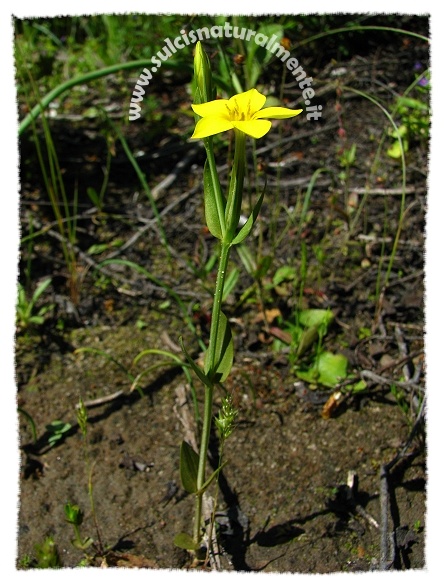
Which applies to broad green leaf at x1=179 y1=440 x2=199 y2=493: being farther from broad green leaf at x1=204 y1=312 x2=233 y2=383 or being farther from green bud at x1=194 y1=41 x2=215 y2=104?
green bud at x1=194 y1=41 x2=215 y2=104

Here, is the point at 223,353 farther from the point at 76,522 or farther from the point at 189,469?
the point at 76,522

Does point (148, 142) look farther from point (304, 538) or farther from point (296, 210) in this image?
point (304, 538)

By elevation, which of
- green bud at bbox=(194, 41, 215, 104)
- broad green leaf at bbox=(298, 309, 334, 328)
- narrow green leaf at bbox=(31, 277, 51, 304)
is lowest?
broad green leaf at bbox=(298, 309, 334, 328)

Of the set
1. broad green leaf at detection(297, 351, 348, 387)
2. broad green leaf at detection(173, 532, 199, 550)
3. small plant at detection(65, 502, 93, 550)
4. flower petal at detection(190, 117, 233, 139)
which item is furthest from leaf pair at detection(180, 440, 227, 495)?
flower petal at detection(190, 117, 233, 139)

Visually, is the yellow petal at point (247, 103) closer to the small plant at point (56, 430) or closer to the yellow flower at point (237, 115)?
the yellow flower at point (237, 115)

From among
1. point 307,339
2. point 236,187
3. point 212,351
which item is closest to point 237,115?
point 236,187

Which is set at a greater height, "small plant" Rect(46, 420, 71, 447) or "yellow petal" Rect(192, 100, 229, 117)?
"yellow petal" Rect(192, 100, 229, 117)

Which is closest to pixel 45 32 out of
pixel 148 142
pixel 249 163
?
pixel 148 142
